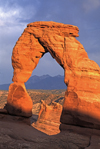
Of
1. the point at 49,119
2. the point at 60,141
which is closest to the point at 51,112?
the point at 49,119

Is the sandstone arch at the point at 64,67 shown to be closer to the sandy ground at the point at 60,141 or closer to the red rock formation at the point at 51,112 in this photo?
the sandy ground at the point at 60,141

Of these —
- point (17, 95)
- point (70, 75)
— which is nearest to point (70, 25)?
point (70, 75)

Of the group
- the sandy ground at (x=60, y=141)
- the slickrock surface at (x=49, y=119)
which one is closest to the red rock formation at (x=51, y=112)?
the slickrock surface at (x=49, y=119)

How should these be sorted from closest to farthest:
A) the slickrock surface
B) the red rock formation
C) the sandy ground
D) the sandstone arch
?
the sandy ground → the sandstone arch → the slickrock surface → the red rock formation

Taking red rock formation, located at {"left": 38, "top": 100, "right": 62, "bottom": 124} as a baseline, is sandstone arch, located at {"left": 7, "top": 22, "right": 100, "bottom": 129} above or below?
above

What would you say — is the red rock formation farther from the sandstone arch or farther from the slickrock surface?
the sandstone arch

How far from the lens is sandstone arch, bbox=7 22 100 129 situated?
10.6 metres

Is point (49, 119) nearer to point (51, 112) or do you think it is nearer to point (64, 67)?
point (51, 112)

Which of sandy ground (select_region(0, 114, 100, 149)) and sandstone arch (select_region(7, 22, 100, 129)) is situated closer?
sandy ground (select_region(0, 114, 100, 149))

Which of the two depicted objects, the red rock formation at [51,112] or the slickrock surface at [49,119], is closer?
the slickrock surface at [49,119]

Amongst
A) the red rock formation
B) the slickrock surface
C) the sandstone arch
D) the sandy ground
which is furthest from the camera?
the red rock formation

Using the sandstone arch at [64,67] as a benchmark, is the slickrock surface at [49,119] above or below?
below

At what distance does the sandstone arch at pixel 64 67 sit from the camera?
10617 millimetres

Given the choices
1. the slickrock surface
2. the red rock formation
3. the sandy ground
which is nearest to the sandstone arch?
the sandy ground
